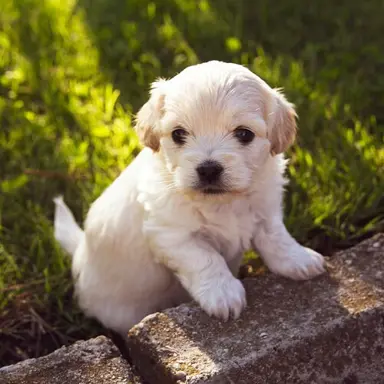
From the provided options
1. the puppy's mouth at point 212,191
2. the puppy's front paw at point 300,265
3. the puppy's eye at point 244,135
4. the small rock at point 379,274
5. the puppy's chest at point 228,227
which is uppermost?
the puppy's eye at point 244,135

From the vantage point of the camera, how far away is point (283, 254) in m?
3.01

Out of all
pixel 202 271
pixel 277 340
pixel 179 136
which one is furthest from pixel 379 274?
pixel 179 136

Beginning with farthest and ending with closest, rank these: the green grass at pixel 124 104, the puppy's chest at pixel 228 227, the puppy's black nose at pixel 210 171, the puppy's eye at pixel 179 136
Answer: the green grass at pixel 124 104 → the puppy's chest at pixel 228 227 → the puppy's eye at pixel 179 136 → the puppy's black nose at pixel 210 171

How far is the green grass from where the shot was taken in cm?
351

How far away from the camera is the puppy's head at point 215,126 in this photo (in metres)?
2.64

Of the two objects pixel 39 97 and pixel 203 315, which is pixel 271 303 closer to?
pixel 203 315

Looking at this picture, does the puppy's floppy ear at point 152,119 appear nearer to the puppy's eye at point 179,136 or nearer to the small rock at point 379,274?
the puppy's eye at point 179,136

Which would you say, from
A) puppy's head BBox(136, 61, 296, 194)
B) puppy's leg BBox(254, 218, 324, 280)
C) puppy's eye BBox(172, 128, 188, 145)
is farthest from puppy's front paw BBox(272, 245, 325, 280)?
puppy's eye BBox(172, 128, 188, 145)

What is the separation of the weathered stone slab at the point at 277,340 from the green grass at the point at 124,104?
0.71m

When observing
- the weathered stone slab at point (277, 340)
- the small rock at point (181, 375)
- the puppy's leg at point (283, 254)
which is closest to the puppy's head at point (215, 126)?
the puppy's leg at point (283, 254)

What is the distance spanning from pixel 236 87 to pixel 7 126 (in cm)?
217

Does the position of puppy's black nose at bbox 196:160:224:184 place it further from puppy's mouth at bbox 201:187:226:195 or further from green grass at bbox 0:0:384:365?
green grass at bbox 0:0:384:365

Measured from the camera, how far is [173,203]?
288 cm

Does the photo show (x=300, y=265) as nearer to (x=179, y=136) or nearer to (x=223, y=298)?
(x=223, y=298)
